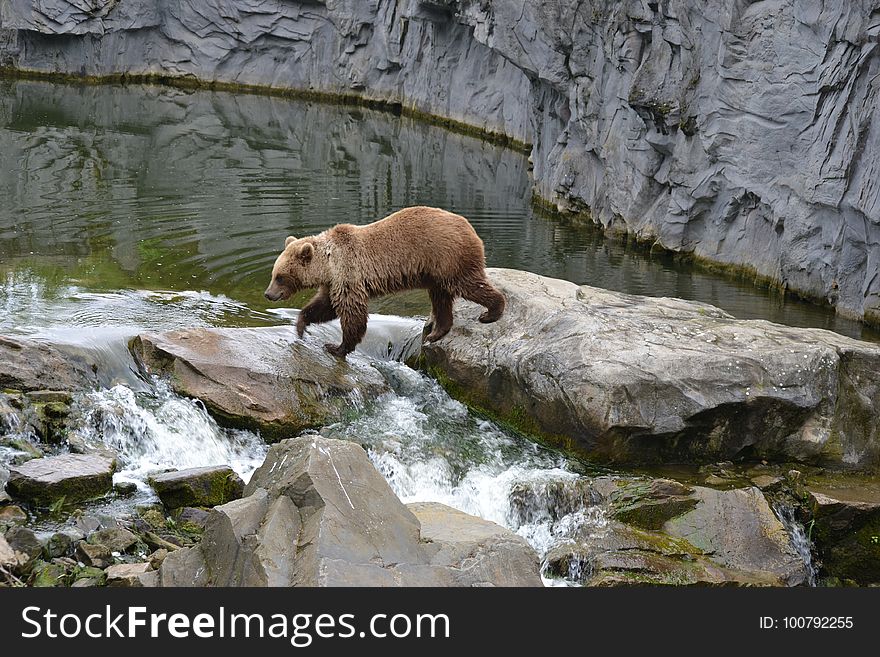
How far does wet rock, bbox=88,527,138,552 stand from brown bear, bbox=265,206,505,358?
2943 mm

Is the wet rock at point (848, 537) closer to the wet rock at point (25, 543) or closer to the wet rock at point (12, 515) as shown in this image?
the wet rock at point (25, 543)

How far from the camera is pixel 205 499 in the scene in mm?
6805

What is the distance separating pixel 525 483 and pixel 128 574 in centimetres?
306

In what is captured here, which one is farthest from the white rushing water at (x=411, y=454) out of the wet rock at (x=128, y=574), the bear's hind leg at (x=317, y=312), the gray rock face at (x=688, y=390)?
the wet rock at (x=128, y=574)

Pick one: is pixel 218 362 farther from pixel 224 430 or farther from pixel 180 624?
pixel 180 624

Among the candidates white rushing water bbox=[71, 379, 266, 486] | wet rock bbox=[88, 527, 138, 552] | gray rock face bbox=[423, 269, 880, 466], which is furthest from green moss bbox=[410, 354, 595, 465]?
wet rock bbox=[88, 527, 138, 552]

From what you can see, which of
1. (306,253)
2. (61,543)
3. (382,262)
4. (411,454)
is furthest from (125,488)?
(382,262)

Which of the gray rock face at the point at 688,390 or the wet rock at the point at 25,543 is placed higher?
the gray rock face at the point at 688,390

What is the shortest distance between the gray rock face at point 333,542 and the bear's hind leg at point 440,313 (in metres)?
3.25

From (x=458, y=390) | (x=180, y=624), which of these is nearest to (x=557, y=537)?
(x=458, y=390)

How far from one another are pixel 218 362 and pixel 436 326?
2088 millimetres

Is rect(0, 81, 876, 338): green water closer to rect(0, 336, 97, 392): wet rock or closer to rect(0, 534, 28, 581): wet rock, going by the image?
rect(0, 336, 97, 392): wet rock

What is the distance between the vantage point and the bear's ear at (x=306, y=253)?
8328mm

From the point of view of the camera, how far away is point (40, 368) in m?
7.77
